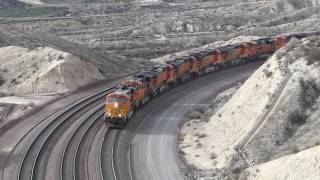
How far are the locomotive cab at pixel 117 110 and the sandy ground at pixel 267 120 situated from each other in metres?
5.59

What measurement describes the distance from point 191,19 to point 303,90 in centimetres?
9616

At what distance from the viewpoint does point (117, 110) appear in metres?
44.9

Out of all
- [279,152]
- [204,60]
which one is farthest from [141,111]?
[279,152]

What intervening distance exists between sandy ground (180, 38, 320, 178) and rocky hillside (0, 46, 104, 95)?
70.5ft

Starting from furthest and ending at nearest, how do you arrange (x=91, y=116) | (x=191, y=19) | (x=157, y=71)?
(x=191, y=19) → (x=157, y=71) → (x=91, y=116)

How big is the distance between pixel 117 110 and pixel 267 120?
49.8ft

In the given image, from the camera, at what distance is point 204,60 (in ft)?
220

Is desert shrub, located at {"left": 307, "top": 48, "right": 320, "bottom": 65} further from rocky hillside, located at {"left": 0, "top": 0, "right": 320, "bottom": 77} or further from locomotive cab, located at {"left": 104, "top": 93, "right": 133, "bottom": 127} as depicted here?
rocky hillside, located at {"left": 0, "top": 0, "right": 320, "bottom": 77}

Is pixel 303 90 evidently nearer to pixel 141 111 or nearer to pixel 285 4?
pixel 141 111

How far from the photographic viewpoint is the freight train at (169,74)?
45594 mm

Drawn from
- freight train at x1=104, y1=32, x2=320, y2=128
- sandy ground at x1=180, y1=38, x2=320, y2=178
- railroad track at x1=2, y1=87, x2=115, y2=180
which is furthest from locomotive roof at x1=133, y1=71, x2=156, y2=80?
sandy ground at x1=180, y1=38, x2=320, y2=178

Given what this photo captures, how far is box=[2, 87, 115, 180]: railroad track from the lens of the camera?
117 ft

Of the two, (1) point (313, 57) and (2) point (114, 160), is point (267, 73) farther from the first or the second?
(2) point (114, 160)

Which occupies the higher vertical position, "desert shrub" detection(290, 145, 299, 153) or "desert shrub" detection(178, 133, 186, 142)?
"desert shrub" detection(290, 145, 299, 153)
